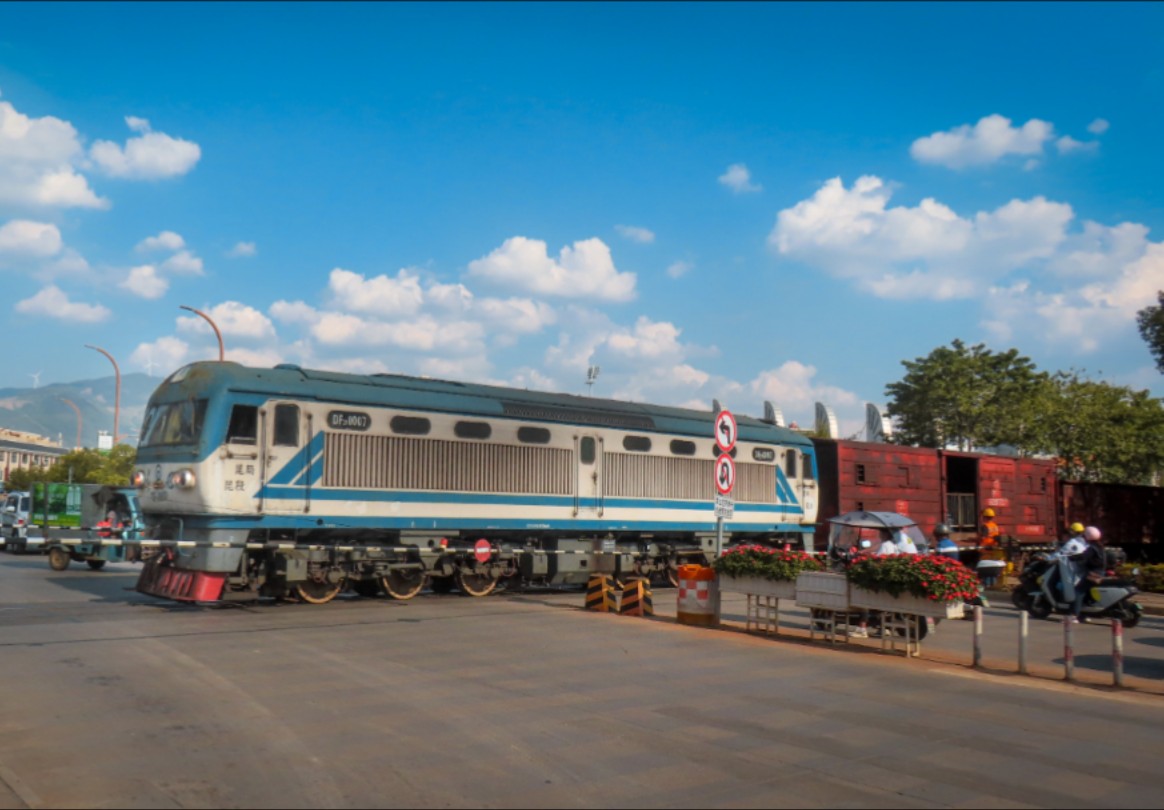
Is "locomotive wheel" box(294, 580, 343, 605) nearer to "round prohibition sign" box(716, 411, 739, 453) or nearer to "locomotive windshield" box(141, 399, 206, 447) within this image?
"locomotive windshield" box(141, 399, 206, 447)

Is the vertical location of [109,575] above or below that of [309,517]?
below

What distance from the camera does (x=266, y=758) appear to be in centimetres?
715

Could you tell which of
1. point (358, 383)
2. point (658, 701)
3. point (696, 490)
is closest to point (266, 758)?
point (658, 701)

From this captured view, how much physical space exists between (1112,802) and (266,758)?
18.9 feet

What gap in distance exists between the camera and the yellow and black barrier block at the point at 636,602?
16.5 meters

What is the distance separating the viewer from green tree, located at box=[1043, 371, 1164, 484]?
4553cm

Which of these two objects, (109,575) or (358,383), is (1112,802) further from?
(109,575)

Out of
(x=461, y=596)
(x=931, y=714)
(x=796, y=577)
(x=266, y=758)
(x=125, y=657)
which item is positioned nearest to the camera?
(x=266, y=758)

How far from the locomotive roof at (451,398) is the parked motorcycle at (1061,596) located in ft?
23.4

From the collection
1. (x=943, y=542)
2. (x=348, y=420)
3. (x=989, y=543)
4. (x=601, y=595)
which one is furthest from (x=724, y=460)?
(x=989, y=543)

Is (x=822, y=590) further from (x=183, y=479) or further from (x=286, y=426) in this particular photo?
(x=183, y=479)

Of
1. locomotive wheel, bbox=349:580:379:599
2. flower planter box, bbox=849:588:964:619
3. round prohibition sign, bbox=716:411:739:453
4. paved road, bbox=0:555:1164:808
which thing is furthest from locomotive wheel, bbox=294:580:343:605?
flower planter box, bbox=849:588:964:619

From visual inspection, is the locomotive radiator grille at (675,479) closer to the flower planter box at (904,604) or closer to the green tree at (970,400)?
the flower planter box at (904,604)

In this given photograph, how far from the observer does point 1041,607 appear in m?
17.5
